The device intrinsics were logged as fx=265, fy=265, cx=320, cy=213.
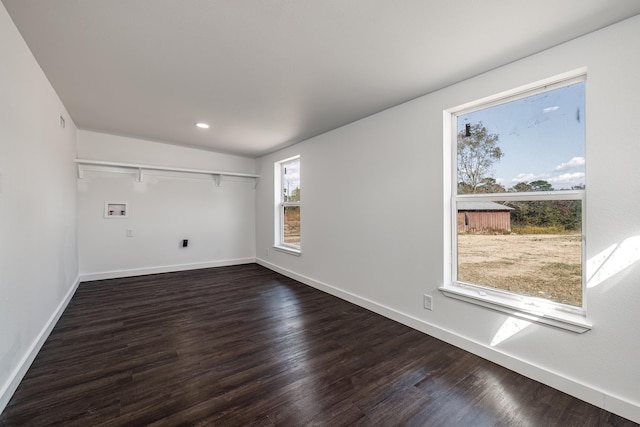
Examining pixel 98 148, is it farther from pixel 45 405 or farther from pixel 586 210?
pixel 586 210

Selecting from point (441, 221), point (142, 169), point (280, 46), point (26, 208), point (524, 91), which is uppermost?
point (280, 46)

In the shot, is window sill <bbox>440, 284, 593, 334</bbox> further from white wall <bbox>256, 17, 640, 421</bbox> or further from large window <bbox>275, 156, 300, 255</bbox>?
large window <bbox>275, 156, 300, 255</bbox>

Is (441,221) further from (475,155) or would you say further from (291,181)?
(291,181)

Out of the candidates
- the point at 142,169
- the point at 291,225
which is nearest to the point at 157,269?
the point at 142,169

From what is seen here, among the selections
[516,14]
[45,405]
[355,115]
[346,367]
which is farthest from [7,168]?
[516,14]

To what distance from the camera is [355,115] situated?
10.6 feet

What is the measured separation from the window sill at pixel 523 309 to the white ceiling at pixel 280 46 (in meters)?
1.88

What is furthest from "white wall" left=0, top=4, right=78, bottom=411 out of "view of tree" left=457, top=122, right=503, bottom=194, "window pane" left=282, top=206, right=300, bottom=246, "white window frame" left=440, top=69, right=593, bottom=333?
"view of tree" left=457, top=122, right=503, bottom=194

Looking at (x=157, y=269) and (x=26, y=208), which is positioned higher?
(x=26, y=208)

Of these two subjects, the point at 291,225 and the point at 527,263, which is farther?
the point at 291,225

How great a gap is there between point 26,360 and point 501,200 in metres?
3.84

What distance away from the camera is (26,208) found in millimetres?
1962

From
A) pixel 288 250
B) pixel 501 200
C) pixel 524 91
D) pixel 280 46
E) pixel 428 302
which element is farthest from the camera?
pixel 288 250

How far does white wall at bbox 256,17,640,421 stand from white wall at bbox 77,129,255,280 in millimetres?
1789
